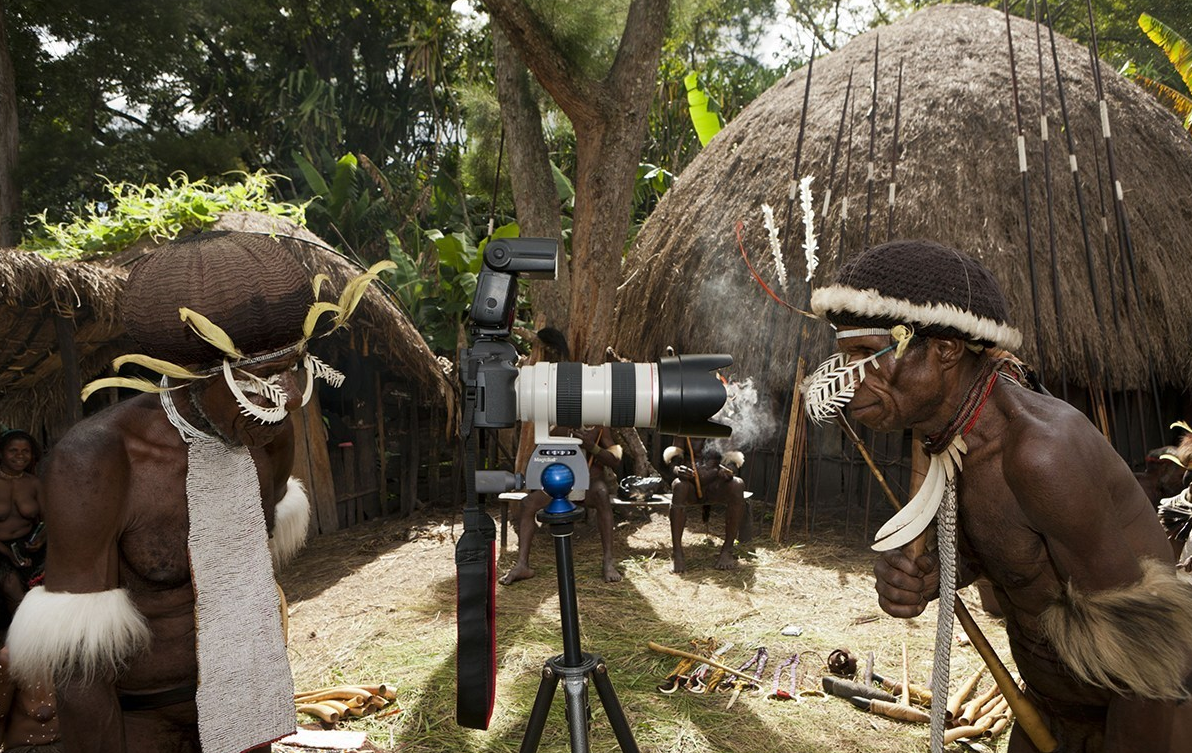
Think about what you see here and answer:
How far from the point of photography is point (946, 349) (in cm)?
166

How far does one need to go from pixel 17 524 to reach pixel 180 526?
233 centimetres

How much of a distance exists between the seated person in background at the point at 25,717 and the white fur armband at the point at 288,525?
143cm

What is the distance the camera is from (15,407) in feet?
17.6

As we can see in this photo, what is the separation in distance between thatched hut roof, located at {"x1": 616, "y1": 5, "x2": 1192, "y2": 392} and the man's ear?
440 cm

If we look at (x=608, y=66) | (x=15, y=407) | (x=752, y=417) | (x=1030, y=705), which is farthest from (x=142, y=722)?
(x=752, y=417)

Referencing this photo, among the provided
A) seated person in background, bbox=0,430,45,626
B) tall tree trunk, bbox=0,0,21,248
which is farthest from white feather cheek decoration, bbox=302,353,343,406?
tall tree trunk, bbox=0,0,21,248

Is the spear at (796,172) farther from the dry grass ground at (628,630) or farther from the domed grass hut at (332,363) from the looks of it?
the domed grass hut at (332,363)

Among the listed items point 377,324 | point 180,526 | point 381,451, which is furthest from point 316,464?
point 180,526

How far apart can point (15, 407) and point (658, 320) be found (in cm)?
523

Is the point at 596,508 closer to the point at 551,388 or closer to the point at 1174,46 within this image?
the point at 551,388

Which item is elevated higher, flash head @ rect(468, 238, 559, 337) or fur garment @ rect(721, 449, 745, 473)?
flash head @ rect(468, 238, 559, 337)

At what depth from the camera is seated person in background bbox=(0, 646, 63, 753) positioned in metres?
3.00

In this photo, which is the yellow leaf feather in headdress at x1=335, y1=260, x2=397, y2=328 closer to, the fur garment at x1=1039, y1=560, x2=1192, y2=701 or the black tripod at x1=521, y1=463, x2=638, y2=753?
the black tripod at x1=521, y1=463, x2=638, y2=753

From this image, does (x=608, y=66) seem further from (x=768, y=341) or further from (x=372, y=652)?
(x=372, y=652)
